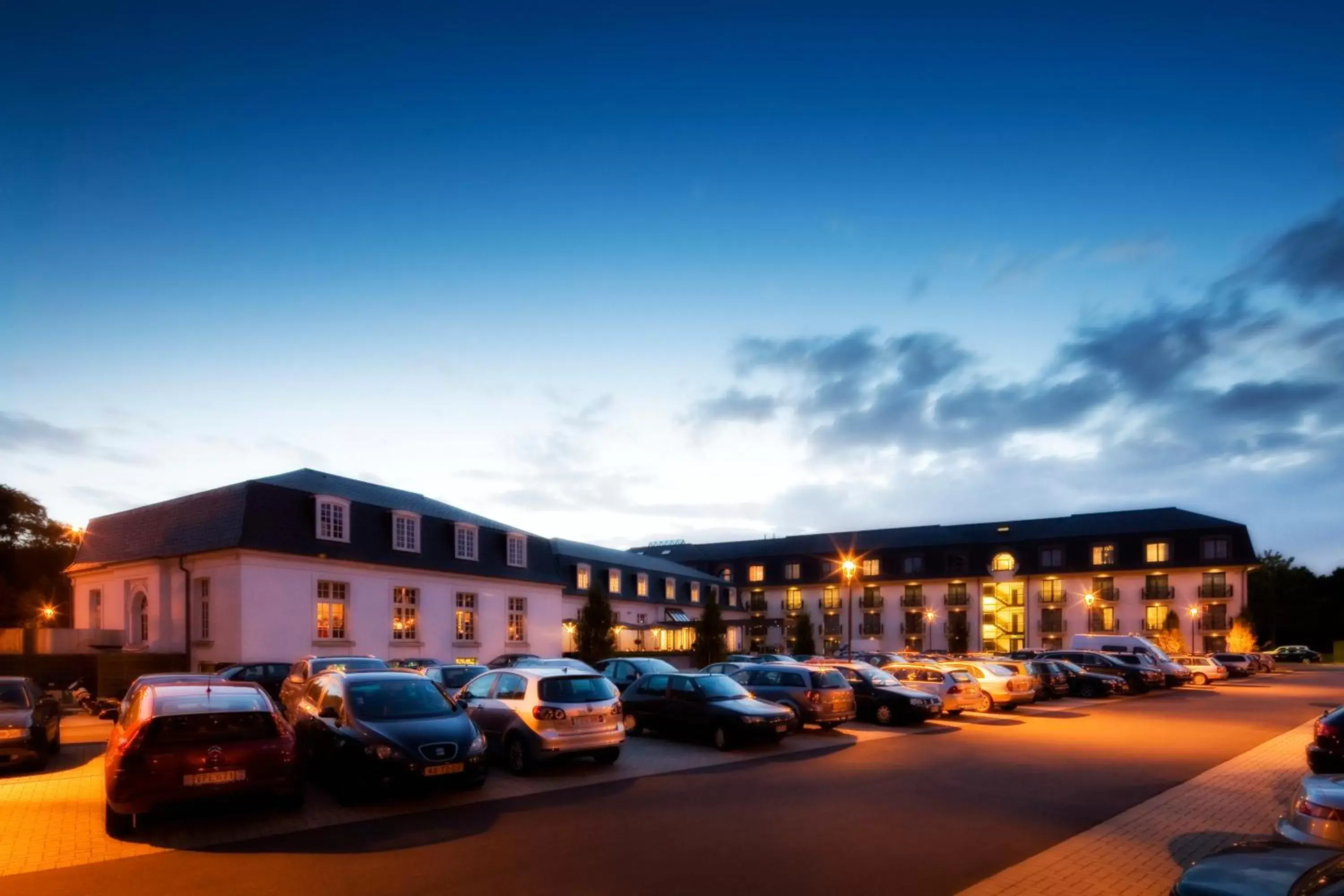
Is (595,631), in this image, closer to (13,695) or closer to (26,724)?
(13,695)

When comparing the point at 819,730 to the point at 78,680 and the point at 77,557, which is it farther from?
the point at 77,557

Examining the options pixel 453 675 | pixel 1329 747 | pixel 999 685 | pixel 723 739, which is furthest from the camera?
pixel 999 685

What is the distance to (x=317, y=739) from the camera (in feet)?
42.0

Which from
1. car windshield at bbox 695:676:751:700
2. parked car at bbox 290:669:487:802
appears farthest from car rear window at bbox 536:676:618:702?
car windshield at bbox 695:676:751:700

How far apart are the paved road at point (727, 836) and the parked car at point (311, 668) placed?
7.27 metres

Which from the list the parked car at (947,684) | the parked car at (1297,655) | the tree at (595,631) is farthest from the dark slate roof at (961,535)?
the parked car at (947,684)

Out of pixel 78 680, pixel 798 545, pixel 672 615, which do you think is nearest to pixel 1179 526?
pixel 798 545

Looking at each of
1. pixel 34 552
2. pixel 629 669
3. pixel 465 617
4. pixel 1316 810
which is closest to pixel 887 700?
→ pixel 629 669

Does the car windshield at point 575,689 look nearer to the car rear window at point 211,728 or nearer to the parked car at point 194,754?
the parked car at point 194,754

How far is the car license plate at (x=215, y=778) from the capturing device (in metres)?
9.84

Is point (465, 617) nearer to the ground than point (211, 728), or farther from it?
nearer to the ground

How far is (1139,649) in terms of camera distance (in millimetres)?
41344

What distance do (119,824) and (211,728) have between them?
52.2 inches

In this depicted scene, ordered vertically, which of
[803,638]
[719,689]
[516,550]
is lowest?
[803,638]
